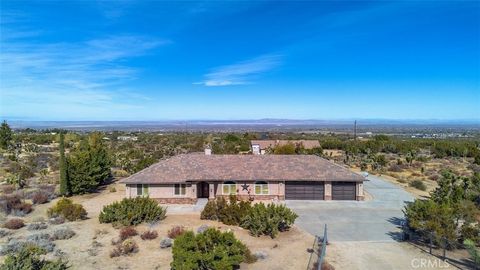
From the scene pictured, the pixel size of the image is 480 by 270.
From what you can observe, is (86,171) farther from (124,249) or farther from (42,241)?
(124,249)

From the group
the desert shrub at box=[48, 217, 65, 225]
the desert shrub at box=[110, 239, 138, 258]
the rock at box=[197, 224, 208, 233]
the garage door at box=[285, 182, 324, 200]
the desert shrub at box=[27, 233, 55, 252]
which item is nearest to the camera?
the desert shrub at box=[110, 239, 138, 258]

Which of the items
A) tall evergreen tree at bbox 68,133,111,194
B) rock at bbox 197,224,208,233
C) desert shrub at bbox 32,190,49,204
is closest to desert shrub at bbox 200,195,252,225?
rock at bbox 197,224,208,233

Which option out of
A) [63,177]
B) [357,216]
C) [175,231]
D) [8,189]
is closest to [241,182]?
[357,216]

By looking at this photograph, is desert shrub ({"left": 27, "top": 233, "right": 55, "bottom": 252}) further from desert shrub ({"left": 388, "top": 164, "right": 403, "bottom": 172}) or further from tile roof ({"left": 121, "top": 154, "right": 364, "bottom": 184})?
desert shrub ({"left": 388, "top": 164, "right": 403, "bottom": 172})

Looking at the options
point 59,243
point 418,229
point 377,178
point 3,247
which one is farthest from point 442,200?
point 3,247

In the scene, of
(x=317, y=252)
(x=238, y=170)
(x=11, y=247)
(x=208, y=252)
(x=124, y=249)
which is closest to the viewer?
(x=208, y=252)

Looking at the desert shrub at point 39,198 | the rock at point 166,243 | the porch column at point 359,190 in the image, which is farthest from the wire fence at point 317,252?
the desert shrub at point 39,198

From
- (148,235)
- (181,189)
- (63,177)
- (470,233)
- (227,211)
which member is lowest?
(148,235)
